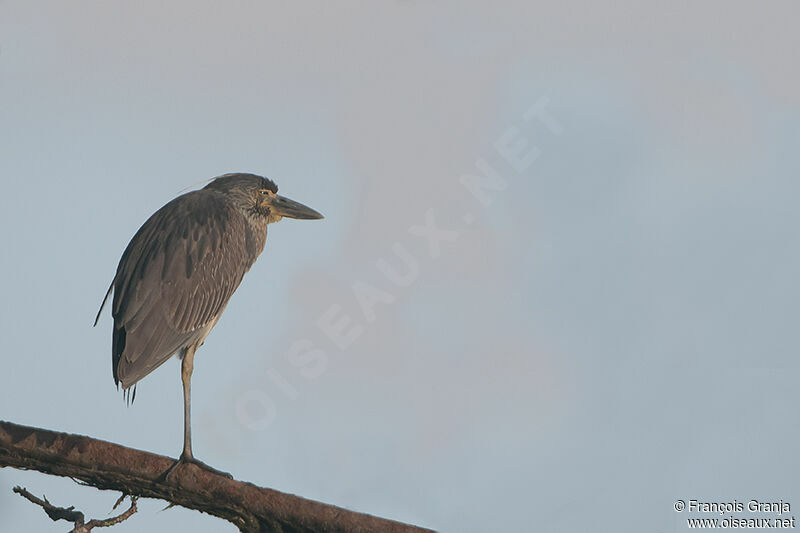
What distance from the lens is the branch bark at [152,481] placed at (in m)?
5.12

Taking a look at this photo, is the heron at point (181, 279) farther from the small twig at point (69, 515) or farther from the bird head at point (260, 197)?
the small twig at point (69, 515)

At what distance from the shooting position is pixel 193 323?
7465mm

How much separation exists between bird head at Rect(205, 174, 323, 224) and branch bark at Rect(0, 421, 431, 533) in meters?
3.74

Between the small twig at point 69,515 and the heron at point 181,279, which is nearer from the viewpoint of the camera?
the small twig at point 69,515

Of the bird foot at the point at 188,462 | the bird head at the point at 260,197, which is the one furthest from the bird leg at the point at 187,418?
the bird head at the point at 260,197

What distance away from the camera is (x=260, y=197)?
8.79m

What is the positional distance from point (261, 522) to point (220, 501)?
305 mm

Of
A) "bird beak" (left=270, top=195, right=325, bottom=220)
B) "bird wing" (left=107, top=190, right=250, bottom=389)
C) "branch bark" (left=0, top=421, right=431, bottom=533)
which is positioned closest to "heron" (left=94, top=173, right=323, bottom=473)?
"bird wing" (left=107, top=190, right=250, bottom=389)

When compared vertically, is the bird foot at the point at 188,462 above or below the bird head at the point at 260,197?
below

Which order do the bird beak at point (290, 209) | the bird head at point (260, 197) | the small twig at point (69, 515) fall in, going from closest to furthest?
1. the small twig at point (69, 515)
2. the bird head at point (260, 197)
3. the bird beak at point (290, 209)

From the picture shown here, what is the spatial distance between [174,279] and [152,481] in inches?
93.8

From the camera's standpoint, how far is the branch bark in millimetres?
5125

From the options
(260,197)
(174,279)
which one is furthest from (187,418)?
(260,197)

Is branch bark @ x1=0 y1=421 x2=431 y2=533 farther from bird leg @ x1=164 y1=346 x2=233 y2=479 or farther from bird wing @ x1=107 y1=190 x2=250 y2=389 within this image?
bird wing @ x1=107 y1=190 x2=250 y2=389
